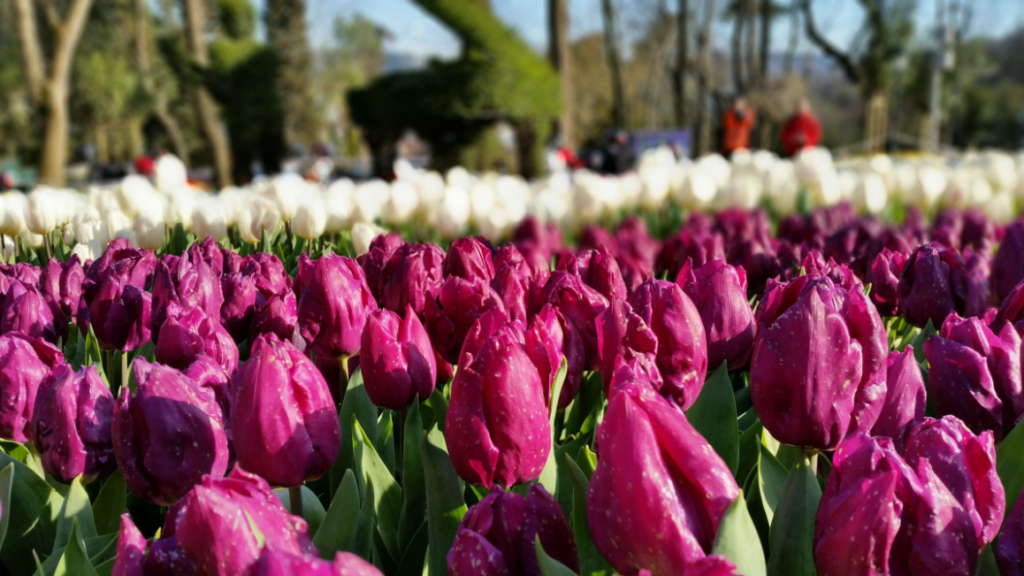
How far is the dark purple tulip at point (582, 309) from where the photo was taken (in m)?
1.28

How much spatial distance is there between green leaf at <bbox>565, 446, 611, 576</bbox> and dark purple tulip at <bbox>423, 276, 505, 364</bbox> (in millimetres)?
420

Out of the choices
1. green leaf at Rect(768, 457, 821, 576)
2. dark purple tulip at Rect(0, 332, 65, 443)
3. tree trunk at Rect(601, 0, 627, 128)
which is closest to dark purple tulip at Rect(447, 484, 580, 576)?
green leaf at Rect(768, 457, 821, 576)

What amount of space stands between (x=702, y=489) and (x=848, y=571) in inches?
5.7

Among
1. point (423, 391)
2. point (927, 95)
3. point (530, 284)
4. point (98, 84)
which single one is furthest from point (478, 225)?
point (927, 95)

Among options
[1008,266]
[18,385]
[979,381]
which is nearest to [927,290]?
[1008,266]

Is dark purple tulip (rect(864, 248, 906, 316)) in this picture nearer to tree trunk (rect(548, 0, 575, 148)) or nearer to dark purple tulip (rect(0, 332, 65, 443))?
dark purple tulip (rect(0, 332, 65, 443))

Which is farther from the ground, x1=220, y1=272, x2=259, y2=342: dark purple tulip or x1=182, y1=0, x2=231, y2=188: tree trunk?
x1=182, y1=0, x2=231, y2=188: tree trunk

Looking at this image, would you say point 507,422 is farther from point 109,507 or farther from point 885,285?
point 885,285

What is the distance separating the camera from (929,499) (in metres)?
0.75

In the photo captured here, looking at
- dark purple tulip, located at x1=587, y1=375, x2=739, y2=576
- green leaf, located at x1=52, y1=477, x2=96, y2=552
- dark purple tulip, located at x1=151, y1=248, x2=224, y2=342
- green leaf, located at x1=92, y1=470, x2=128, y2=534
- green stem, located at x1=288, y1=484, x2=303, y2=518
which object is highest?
dark purple tulip, located at x1=151, y1=248, x2=224, y2=342

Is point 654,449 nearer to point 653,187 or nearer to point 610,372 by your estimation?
point 610,372

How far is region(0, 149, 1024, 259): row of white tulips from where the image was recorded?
2.61m

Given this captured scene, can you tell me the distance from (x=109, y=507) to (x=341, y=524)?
0.43m

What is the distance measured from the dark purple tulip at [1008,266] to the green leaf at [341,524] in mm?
1557
